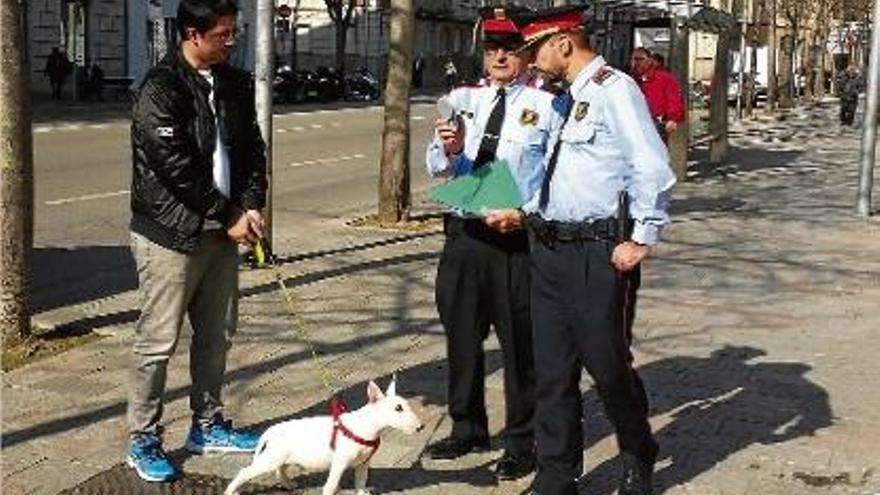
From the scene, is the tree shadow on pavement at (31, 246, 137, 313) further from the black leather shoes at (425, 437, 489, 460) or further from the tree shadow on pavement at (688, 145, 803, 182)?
the tree shadow on pavement at (688, 145, 803, 182)

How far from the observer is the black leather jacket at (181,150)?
16.0 ft

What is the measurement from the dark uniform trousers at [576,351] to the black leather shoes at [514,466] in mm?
369

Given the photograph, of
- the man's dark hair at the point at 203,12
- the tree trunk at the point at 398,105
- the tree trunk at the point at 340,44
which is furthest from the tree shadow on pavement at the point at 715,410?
the tree trunk at the point at 340,44

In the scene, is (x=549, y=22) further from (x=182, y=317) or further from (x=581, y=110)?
(x=182, y=317)

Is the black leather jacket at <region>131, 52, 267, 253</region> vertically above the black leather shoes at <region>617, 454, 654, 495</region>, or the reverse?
the black leather jacket at <region>131, 52, 267, 253</region>

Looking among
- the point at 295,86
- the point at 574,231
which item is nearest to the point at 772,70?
the point at 295,86

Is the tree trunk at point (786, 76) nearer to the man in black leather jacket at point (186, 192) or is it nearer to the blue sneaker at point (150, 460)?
the man in black leather jacket at point (186, 192)

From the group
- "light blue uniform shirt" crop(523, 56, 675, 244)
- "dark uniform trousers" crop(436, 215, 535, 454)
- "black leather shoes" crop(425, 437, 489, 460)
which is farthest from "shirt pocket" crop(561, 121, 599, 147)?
"black leather shoes" crop(425, 437, 489, 460)

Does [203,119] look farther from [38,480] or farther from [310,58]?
[310,58]

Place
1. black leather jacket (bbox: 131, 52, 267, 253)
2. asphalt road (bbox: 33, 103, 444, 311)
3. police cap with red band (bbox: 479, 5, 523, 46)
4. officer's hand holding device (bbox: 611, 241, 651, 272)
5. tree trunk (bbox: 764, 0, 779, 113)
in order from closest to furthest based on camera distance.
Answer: officer's hand holding device (bbox: 611, 241, 651, 272) → black leather jacket (bbox: 131, 52, 267, 253) → police cap with red band (bbox: 479, 5, 523, 46) → asphalt road (bbox: 33, 103, 444, 311) → tree trunk (bbox: 764, 0, 779, 113)

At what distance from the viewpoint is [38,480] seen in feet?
16.9

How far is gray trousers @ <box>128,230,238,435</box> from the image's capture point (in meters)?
5.05

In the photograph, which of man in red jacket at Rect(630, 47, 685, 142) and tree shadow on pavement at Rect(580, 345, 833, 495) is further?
man in red jacket at Rect(630, 47, 685, 142)

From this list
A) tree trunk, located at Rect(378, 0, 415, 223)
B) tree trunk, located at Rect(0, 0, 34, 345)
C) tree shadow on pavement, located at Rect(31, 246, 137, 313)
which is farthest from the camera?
tree trunk, located at Rect(378, 0, 415, 223)
